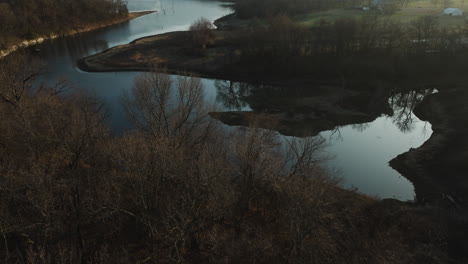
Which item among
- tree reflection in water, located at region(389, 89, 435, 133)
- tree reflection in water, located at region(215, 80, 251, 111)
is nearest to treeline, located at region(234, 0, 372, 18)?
tree reflection in water, located at region(215, 80, 251, 111)

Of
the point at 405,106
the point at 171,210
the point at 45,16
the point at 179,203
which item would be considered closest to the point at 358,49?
the point at 405,106

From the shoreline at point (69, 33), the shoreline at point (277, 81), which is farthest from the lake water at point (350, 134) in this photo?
the shoreline at point (69, 33)

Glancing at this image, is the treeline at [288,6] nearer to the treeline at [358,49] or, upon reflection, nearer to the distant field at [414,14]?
the distant field at [414,14]

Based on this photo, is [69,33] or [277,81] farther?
[69,33]

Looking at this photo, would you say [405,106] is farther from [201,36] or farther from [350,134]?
[201,36]

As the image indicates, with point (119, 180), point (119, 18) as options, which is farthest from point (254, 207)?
point (119, 18)

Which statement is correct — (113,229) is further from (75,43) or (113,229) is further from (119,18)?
(119,18)

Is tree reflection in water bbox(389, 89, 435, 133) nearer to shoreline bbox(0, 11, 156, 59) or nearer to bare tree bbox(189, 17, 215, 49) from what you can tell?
bare tree bbox(189, 17, 215, 49)
